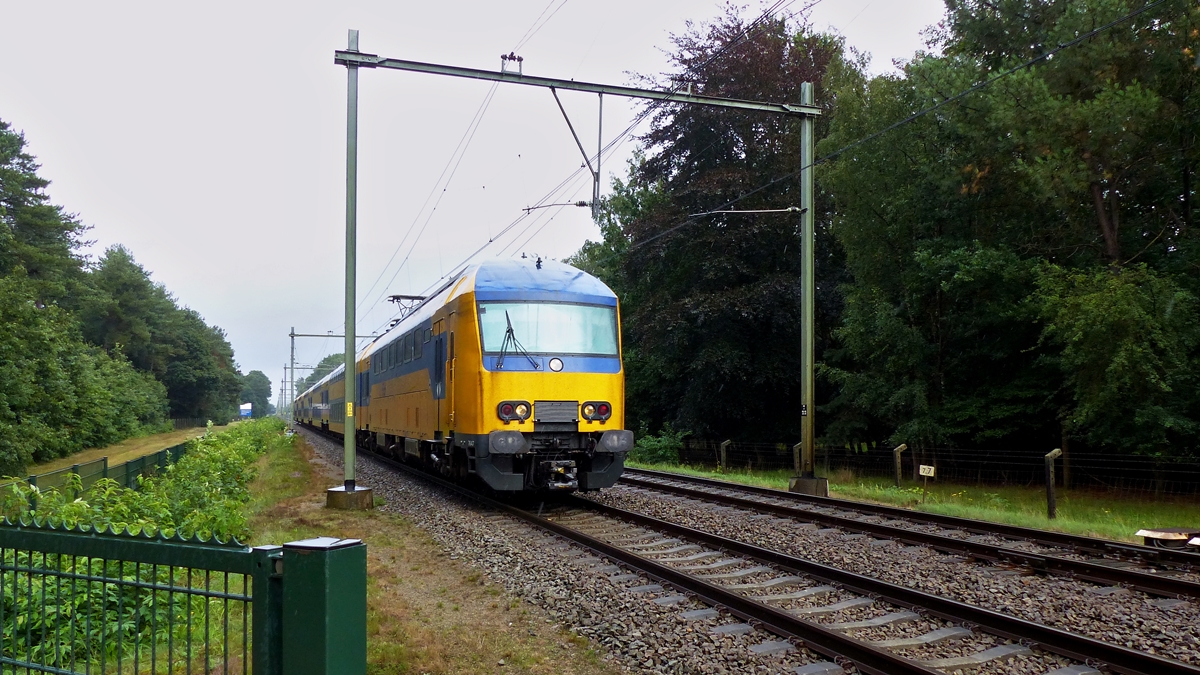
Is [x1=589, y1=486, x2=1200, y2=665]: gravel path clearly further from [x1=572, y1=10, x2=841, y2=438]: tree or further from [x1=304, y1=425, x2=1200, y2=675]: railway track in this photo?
[x1=572, y1=10, x2=841, y2=438]: tree

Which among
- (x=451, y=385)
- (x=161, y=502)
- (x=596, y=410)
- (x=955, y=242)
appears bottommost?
(x=161, y=502)

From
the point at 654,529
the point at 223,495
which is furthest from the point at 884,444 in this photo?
the point at 223,495

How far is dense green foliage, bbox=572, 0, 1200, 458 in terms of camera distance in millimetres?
16781

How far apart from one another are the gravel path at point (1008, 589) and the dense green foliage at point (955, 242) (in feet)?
28.8

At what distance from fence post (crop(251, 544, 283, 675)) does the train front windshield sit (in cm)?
942

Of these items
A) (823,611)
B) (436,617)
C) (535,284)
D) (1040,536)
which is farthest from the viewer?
(535,284)

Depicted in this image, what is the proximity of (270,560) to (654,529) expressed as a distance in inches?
324

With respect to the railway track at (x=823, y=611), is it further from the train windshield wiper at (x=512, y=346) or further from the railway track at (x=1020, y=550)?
the train windshield wiper at (x=512, y=346)

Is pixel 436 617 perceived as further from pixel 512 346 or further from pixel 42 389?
pixel 42 389

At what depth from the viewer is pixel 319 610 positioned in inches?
104

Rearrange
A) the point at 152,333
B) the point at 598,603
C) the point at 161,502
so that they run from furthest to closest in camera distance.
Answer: the point at 152,333, the point at 161,502, the point at 598,603

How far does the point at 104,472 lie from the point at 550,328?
7.12 metres

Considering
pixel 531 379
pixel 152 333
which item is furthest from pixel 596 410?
pixel 152 333

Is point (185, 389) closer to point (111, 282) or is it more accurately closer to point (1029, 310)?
point (111, 282)
